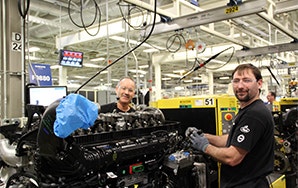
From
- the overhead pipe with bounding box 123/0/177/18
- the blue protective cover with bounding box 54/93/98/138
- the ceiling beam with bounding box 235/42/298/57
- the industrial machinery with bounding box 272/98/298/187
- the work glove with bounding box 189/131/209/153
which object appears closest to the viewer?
the blue protective cover with bounding box 54/93/98/138

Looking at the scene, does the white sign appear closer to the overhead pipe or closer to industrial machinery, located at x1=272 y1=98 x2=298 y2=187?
the overhead pipe

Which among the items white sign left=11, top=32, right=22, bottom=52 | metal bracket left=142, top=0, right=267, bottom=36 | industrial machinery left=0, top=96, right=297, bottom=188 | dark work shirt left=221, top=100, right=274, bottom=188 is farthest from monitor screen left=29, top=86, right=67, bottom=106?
dark work shirt left=221, top=100, right=274, bottom=188

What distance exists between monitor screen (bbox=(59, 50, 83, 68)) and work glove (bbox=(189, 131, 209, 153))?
4484 millimetres

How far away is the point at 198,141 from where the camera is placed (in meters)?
1.97

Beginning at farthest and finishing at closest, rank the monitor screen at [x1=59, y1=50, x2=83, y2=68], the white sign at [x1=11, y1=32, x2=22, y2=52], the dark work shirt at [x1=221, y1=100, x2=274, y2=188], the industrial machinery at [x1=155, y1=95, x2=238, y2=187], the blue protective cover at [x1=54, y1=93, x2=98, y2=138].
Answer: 1. the monitor screen at [x1=59, y1=50, x2=83, y2=68]
2. the industrial machinery at [x1=155, y1=95, x2=238, y2=187]
3. the white sign at [x1=11, y1=32, x2=22, y2=52]
4. the dark work shirt at [x1=221, y1=100, x2=274, y2=188]
5. the blue protective cover at [x1=54, y1=93, x2=98, y2=138]

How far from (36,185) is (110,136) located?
49 cm

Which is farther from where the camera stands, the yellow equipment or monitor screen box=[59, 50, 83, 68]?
monitor screen box=[59, 50, 83, 68]

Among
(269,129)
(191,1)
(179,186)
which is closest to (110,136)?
(179,186)

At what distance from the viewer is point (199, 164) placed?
220cm

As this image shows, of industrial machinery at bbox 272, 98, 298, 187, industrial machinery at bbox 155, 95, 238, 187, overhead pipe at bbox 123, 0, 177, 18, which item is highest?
overhead pipe at bbox 123, 0, 177, 18

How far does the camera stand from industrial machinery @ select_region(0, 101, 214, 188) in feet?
4.29

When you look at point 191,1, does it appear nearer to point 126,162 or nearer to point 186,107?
point 186,107

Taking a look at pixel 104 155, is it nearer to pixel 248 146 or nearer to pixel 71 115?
pixel 71 115

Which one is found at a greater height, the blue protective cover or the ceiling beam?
the ceiling beam
